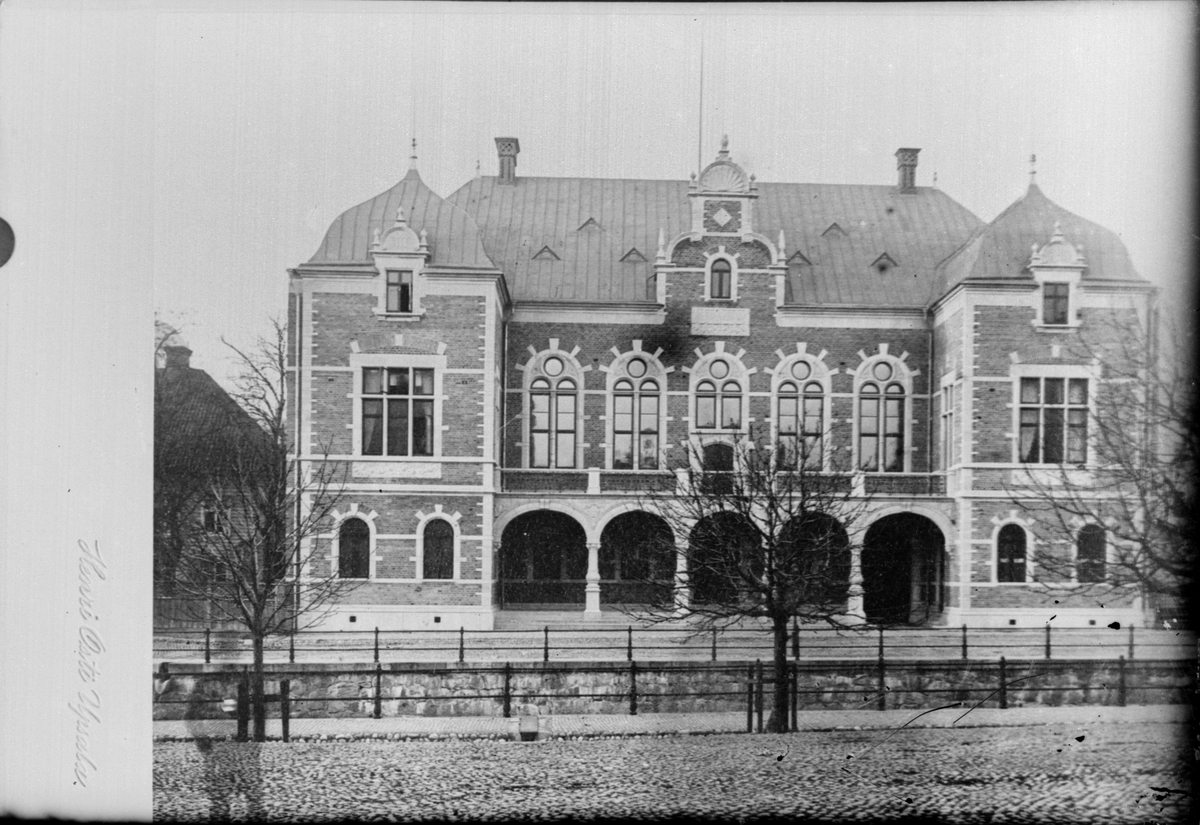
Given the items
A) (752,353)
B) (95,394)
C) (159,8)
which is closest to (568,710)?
(752,353)

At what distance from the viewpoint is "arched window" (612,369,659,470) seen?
44.5 feet

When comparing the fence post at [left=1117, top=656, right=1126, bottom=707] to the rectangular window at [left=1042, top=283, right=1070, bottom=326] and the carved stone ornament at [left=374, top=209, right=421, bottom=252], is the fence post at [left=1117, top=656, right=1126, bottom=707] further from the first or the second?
the carved stone ornament at [left=374, top=209, right=421, bottom=252]

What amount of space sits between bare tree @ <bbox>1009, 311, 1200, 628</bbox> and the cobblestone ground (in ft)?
5.40

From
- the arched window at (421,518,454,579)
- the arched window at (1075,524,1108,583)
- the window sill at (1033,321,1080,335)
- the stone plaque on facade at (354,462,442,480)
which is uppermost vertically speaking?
the window sill at (1033,321,1080,335)

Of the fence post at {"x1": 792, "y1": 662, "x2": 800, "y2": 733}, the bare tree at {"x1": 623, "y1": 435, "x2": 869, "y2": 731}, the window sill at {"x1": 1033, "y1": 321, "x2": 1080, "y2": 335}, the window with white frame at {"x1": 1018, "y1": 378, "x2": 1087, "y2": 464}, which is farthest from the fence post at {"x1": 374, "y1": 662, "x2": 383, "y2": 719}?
the window sill at {"x1": 1033, "y1": 321, "x2": 1080, "y2": 335}

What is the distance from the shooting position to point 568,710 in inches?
481

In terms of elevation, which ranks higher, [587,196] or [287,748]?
[587,196]

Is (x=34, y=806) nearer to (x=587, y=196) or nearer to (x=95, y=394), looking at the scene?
(x=95, y=394)

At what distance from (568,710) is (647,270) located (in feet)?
22.9

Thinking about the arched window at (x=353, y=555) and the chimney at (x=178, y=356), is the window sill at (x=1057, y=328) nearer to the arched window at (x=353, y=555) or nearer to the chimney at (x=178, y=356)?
the arched window at (x=353, y=555)

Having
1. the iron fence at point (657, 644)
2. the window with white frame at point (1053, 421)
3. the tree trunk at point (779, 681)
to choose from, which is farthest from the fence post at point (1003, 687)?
the window with white frame at point (1053, 421)

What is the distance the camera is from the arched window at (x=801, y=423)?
1225 centimetres

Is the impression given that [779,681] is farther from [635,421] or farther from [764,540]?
[635,421]

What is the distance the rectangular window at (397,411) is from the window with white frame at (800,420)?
17.5ft
